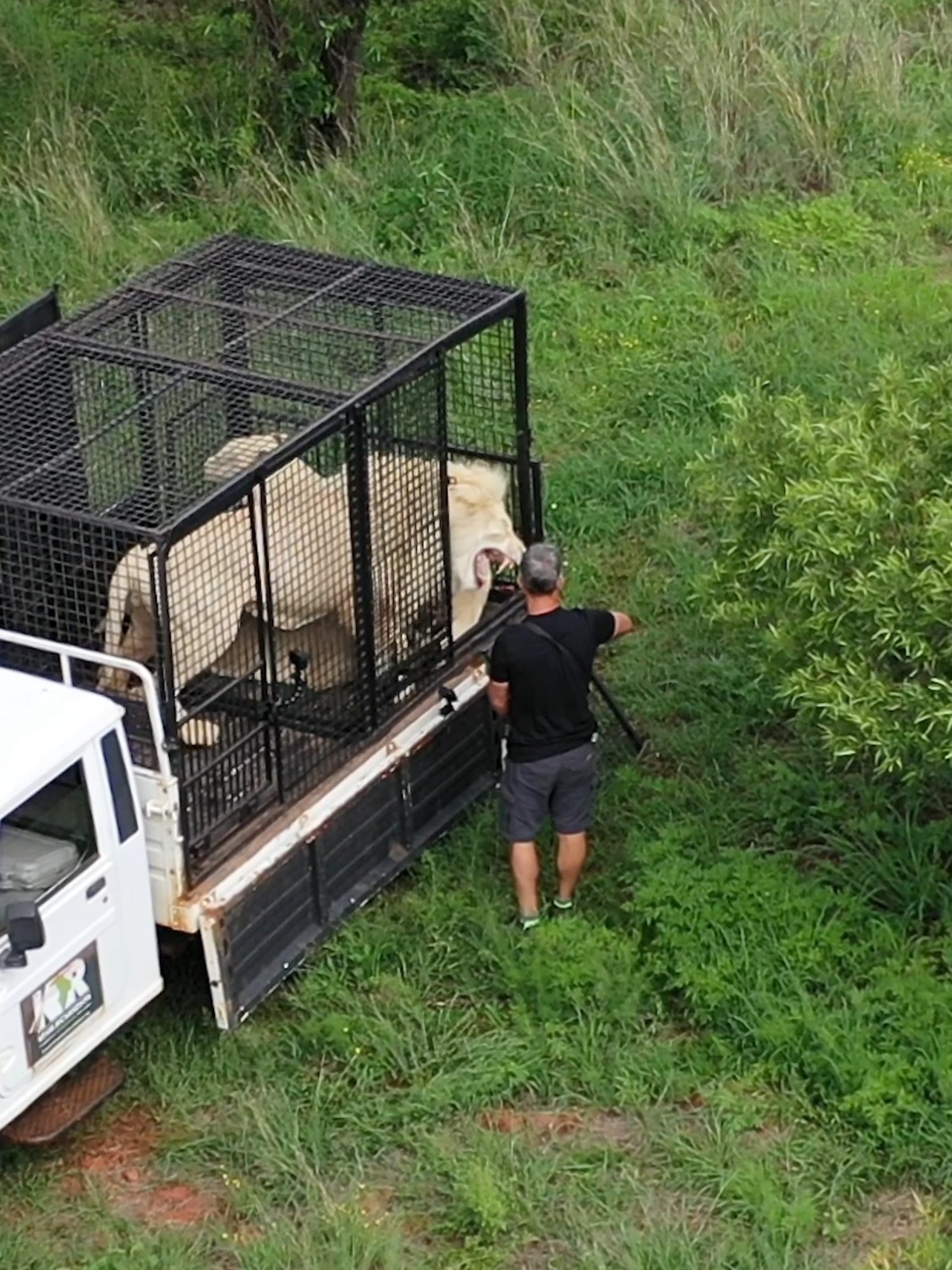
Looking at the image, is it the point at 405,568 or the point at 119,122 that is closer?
the point at 405,568

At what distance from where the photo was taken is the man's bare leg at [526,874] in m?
7.82

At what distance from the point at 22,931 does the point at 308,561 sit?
6.38 feet

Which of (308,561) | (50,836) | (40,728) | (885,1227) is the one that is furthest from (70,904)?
(885,1227)

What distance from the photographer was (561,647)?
25.0 ft

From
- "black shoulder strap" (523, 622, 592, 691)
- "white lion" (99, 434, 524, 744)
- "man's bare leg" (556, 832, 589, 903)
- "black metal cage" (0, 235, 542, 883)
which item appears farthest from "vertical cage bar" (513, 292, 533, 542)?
"man's bare leg" (556, 832, 589, 903)

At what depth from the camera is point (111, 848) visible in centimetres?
661

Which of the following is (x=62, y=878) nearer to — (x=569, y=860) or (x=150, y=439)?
(x=150, y=439)

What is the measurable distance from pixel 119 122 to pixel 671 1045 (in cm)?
925

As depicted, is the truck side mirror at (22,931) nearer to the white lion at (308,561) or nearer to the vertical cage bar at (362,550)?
the white lion at (308,561)

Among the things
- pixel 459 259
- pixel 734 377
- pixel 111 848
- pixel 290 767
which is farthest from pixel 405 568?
pixel 459 259

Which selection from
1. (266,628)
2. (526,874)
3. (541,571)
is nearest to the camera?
(266,628)

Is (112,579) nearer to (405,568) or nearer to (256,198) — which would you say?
(405,568)

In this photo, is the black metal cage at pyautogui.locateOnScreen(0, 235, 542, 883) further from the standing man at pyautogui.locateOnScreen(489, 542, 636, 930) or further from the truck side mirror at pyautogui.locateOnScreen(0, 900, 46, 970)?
the truck side mirror at pyautogui.locateOnScreen(0, 900, 46, 970)

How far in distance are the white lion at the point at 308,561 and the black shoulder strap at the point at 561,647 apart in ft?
1.85
